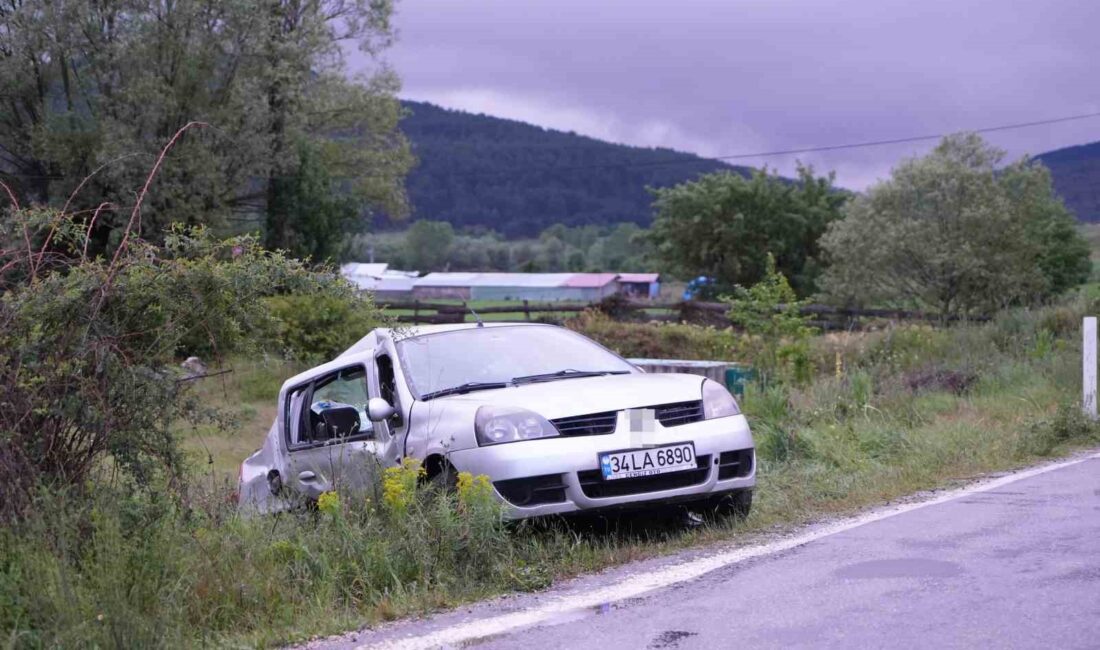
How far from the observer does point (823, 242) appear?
59.3 metres

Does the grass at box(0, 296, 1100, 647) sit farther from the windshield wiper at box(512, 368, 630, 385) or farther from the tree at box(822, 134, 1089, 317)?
the tree at box(822, 134, 1089, 317)

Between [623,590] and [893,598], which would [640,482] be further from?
[893,598]

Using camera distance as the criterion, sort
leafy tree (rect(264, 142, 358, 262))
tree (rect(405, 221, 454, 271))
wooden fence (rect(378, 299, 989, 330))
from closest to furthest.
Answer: wooden fence (rect(378, 299, 989, 330)), leafy tree (rect(264, 142, 358, 262)), tree (rect(405, 221, 454, 271))

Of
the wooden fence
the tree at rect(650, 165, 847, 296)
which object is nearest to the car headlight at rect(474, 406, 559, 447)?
the wooden fence

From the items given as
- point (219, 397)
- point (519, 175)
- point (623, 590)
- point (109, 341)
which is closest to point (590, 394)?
point (623, 590)

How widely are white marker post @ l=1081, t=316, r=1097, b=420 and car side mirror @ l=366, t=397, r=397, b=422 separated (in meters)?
7.44

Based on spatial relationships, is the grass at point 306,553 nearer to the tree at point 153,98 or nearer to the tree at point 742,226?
the tree at point 153,98

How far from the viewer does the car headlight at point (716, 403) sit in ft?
22.2

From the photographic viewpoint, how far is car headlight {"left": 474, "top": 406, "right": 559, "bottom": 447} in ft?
20.3

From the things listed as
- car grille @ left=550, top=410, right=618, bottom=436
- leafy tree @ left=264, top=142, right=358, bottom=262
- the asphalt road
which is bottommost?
the asphalt road

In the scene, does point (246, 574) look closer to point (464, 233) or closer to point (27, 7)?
point (27, 7)

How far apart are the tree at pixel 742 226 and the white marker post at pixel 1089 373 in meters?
55.9

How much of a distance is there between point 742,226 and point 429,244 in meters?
68.9

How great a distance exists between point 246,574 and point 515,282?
115408 mm
